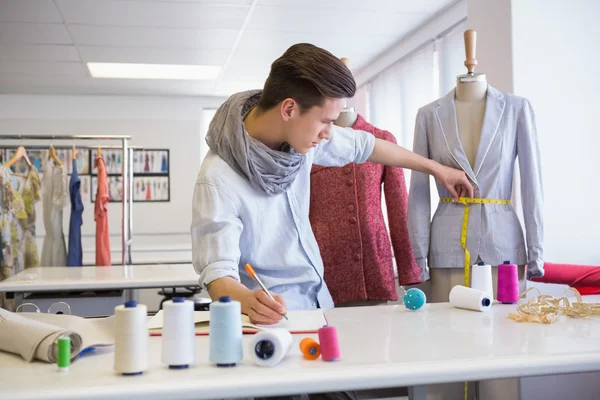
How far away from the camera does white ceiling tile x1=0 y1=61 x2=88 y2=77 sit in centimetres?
620

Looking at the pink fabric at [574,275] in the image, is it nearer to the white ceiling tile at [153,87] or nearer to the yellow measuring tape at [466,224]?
the yellow measuring tape at [466,224]

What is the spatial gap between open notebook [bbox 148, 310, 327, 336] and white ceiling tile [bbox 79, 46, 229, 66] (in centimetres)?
444

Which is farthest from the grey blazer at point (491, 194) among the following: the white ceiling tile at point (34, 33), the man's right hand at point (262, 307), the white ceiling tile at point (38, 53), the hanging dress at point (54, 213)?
the white ceiling tile at point (38, 53)

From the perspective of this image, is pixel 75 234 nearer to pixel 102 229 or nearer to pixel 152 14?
pixel 102 229

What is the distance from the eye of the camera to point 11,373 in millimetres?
1175

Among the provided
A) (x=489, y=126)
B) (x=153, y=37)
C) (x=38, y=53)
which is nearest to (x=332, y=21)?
(x=153, y=37)

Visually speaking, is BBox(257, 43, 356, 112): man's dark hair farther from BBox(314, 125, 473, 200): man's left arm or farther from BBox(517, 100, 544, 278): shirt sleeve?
BBox(517, 100, 544, 278): shirt sleeve

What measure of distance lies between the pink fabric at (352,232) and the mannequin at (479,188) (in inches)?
6.2

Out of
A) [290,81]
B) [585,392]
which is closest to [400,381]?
[290,81]

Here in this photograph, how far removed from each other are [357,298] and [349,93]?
1.01 metres

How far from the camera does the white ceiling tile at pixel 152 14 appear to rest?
444 cm

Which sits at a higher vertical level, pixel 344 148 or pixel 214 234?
pixel 344 148

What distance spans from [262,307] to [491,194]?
3.81 ft

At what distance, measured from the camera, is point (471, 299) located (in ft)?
5.87
